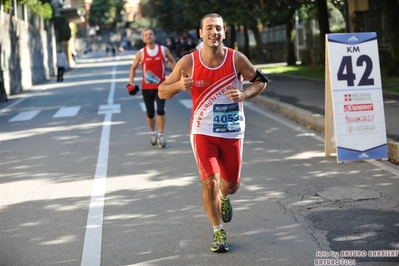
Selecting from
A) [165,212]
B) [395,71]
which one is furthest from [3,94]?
[165,212]

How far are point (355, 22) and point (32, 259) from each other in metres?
25.3

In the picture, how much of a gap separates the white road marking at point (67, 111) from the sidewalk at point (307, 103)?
4.82 m

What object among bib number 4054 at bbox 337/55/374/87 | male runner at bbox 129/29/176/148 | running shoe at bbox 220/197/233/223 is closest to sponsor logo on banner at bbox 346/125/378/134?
bib number 4054 at bbox 337/55/374/87

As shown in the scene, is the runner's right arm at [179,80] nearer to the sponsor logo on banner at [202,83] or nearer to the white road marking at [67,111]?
the sponsor logo on banner at [202,83]

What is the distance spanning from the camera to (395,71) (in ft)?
79.9

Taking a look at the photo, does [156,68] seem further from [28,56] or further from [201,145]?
[28,56]

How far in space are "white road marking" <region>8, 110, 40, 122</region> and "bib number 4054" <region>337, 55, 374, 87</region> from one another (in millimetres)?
10725

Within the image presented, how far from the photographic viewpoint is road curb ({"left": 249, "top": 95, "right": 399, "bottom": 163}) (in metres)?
10.7

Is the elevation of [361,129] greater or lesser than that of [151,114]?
lesser

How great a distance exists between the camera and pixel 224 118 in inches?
255

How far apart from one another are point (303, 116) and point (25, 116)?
A: 26.6 ft

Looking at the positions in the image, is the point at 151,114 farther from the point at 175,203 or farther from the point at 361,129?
the point at 175,203

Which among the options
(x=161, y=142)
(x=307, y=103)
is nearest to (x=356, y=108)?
(x=161, y=142)

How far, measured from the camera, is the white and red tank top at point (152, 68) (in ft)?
42.5
